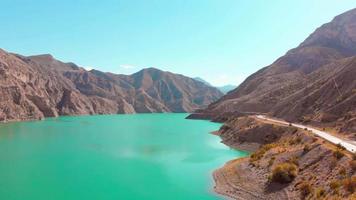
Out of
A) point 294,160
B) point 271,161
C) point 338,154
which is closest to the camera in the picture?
point 338,154

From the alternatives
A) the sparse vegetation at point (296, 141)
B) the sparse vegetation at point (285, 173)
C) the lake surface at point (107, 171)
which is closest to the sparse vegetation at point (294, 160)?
the sparse vegetation at point (285, 173)

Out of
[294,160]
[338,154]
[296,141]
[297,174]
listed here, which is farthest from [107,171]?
[338,154]

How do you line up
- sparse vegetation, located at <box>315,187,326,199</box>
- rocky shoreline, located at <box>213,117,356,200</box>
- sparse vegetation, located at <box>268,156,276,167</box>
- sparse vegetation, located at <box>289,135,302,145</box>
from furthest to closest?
sparse vegetation, located at <box>289,135,302,145</box> < sparse vegetation, located at <box>268,156,276,167</box> < rocky shoreline, located at <box>213,117,356,200</box> < sparse vegetation, located at <box>315,187,326,199</box>

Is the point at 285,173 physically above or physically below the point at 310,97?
below

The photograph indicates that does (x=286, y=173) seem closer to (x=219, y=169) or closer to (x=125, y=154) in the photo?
(x=219, y=169)

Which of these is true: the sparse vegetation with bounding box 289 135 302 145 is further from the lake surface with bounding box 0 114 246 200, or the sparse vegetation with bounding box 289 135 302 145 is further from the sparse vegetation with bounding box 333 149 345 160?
the sparse vegetation with bounding box 333 149 345 160

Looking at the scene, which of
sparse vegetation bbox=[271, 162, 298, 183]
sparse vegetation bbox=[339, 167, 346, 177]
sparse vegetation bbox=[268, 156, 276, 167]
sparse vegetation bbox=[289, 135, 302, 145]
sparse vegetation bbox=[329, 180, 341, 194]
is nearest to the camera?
sparse vegetation bbox=[329, 180, 341, 194]

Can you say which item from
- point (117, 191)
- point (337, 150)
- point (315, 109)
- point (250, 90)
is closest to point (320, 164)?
point (337, 150)

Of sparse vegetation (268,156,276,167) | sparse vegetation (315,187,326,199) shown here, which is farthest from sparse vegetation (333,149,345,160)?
sparse vegetation (268,156,276,167)

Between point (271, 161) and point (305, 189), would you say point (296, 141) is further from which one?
point (305, 189)

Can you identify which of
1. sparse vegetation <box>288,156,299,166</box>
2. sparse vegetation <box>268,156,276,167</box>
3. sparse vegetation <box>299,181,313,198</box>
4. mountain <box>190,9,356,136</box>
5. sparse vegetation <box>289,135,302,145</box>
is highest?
mountain <box>190,9,356,136</box>
